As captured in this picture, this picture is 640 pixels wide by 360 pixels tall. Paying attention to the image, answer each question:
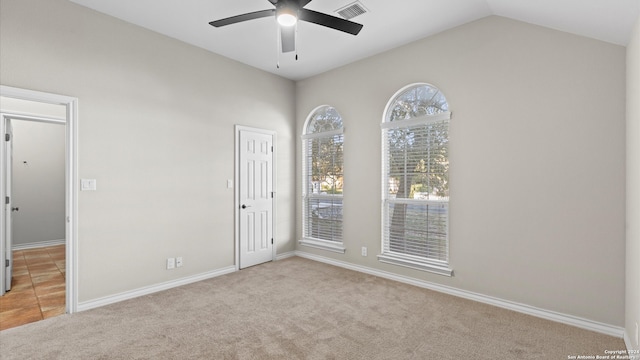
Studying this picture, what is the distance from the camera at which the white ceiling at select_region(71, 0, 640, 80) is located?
230cm

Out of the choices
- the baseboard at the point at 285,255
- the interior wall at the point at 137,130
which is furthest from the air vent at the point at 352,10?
the baseboard at the point at 285,255

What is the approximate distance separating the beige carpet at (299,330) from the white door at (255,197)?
3.46 feet

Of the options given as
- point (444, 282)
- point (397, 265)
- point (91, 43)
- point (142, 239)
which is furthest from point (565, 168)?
point (91, 43)

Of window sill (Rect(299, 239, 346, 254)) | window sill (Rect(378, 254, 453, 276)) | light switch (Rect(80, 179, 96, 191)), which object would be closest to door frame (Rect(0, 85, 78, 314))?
light switch (Rect(80, 179, 96, 191))

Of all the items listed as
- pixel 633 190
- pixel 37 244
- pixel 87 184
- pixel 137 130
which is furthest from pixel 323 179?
pixel 37 244

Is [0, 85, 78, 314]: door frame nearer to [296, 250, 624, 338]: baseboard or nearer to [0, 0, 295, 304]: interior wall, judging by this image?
[0, 0, 295, 304]: interior wall

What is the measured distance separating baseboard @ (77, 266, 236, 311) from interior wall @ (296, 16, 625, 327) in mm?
2448

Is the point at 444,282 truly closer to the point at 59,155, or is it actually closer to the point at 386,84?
the point at 386,84

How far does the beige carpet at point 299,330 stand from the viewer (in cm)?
226

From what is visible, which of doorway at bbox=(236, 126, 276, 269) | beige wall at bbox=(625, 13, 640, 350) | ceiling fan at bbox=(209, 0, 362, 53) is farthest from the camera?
doorway at bbox=(236, 126, 276, 269)

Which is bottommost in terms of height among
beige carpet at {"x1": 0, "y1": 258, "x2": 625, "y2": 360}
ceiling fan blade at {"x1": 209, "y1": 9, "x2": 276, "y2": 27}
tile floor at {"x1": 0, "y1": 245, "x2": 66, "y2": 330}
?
beige carpet at {"x1": 0, "y1": 258, "x2": 625, "y2": 360}

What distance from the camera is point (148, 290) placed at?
343cm

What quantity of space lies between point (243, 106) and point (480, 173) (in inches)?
130

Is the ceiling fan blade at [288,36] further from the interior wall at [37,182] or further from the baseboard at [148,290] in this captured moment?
the interior wall at [37,182]
